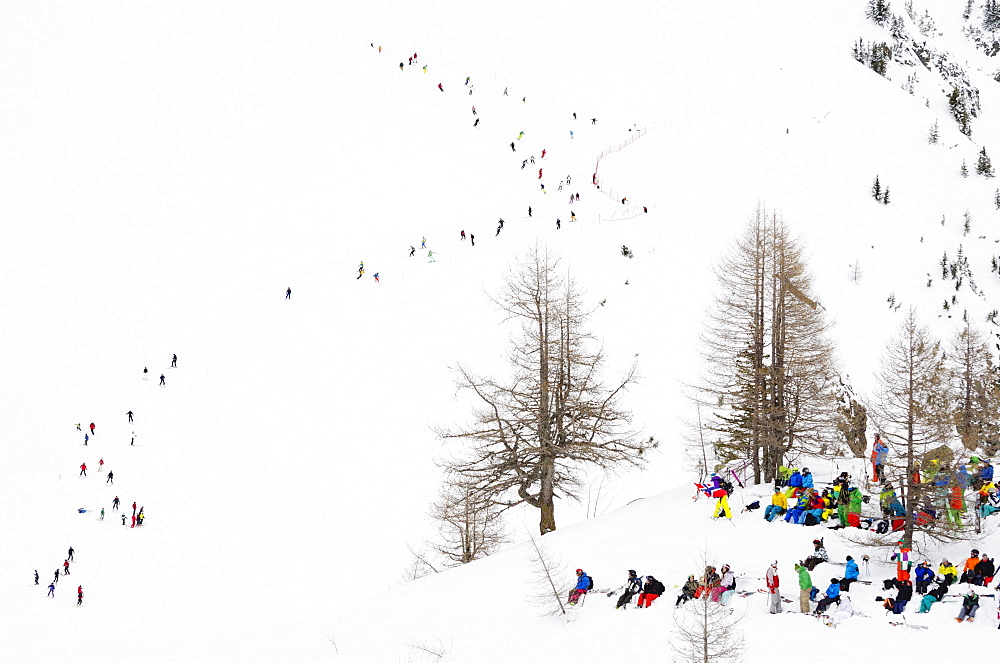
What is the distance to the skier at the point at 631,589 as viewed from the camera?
1555 centimetres

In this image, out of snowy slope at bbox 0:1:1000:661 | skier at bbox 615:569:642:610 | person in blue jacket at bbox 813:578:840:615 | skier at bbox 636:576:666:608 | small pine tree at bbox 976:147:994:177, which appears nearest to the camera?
person in blue jacket at bbox 813:578:840:615

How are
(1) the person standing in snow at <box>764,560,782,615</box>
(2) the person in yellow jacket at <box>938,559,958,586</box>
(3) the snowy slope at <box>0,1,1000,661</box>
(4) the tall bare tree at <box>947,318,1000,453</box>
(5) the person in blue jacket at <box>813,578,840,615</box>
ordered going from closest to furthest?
(5) the person in blue jacket at <box>813,578,840,615</box> → (1) the person standing in snow at <box>764,560,782,615</box> → (2) the person in yellow jacket at <box>938,559,958,586</box> → (4) the tall bare tree at <box>947,318,1000,453</box> → (3) the snowy slope at <box>0,1,1000,661</box>

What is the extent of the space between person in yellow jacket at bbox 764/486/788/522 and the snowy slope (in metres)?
0.55

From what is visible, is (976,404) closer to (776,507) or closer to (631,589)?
(776,507)

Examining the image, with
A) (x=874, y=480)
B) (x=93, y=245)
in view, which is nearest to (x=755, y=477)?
(x=874, y=480)

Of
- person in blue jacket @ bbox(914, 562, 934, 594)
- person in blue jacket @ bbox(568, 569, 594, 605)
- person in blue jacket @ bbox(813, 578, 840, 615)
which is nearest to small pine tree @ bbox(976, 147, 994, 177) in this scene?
person in blue jacket @ bbox(914, 562, 934, 594)

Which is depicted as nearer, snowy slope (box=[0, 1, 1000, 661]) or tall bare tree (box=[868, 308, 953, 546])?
tall bare tree (box=[868, 308, 953, 546])

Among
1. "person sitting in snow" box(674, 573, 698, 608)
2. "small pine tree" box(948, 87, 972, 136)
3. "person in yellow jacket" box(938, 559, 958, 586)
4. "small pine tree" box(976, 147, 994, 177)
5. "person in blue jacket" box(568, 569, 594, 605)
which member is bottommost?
"person in blue jacket" box(568, 569, 594, 605)

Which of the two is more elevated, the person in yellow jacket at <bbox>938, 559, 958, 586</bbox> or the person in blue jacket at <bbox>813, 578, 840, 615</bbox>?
the person in yellow jacket at <bbox>938, 559, 958, 586</bbox>

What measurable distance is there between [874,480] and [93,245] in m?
51.6

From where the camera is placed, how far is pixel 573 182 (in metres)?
60.0

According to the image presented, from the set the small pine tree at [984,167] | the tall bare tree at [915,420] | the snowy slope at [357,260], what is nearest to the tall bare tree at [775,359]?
the snowy slope at [357,260]

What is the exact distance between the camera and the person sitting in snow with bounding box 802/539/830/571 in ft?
53.1

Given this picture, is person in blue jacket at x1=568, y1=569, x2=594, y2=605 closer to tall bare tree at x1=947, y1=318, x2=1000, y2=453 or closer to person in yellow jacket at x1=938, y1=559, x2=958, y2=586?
person in yellow jacket at x1=938, y1=559, x2=958, y2=586
